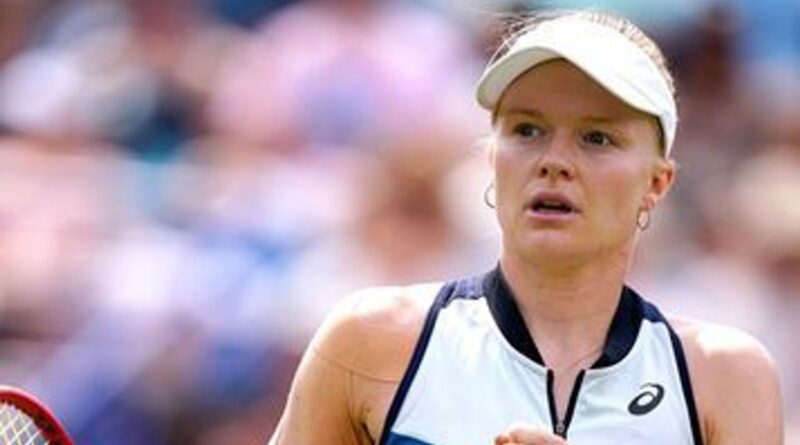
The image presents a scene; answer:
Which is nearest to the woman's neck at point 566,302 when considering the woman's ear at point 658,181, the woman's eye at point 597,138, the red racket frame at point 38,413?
the woman's ear at point 658,181

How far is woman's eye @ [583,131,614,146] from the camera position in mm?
3805

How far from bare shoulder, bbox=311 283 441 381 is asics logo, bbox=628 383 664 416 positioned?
0.40 meters


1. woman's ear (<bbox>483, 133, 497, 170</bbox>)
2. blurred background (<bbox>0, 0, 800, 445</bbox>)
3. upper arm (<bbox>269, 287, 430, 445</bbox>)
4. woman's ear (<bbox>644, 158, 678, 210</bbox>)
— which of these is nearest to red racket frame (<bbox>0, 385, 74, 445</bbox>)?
upper arm (<bbox>269, 287, 430, 445</bbox>)

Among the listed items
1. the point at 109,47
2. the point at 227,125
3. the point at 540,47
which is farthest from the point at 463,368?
the point at 109,47

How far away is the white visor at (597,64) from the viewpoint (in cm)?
375

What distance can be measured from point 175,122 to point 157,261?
2.63 ft

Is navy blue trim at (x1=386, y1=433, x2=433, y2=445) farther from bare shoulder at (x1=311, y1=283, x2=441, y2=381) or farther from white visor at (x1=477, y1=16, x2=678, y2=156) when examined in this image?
white visor at (x1=477, y1=16, x2=678, y2=156)

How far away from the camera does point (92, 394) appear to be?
696cm

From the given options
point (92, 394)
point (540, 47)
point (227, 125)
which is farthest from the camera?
point (227, 125)

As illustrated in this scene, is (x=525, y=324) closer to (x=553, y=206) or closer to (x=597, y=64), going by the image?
(x=553, y=206)

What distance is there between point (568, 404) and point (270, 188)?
3.64m

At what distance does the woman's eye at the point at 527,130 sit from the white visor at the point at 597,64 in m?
0.07

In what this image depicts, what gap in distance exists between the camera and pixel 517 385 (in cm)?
380

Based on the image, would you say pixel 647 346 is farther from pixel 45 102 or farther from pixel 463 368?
pixel 45 102
